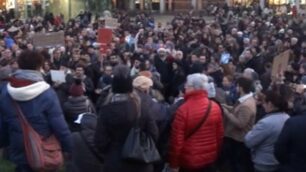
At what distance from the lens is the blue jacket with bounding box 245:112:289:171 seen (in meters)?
6.41

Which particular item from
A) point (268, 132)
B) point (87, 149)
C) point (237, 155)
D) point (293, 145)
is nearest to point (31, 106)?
point (87, 149)

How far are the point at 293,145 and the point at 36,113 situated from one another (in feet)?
6.65

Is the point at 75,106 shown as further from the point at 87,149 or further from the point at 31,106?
the point at 31,106

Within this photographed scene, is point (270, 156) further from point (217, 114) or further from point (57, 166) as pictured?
point (57, 166)

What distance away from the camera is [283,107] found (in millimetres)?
6352

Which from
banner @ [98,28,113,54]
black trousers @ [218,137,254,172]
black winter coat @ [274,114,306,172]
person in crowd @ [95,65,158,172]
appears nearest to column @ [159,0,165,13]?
banner @ [98,28,113,54]

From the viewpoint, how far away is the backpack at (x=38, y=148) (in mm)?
5543

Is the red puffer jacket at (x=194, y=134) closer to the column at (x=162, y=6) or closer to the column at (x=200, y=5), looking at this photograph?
the column at (x=162, y=6)

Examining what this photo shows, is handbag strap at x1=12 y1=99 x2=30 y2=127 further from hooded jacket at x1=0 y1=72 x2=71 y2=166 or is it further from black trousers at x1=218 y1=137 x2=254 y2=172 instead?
black trousers at x1=218 y1=137 x2=254 y2=172

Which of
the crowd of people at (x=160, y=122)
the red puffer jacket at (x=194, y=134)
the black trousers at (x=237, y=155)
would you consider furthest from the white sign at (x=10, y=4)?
the red puffer jacket at (x=194, y=134)

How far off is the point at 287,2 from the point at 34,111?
56012mm

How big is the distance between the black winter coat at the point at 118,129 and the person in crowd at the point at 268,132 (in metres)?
1.10

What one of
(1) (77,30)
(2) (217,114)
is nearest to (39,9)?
(1) (77,30)

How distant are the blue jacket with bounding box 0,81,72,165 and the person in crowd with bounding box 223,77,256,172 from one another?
2592mm
